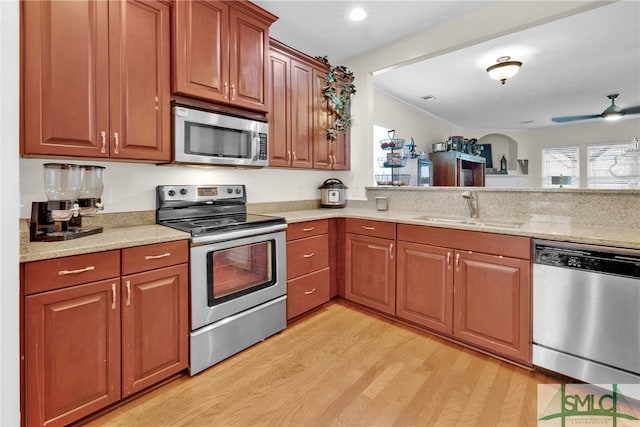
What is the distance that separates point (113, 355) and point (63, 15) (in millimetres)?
1725

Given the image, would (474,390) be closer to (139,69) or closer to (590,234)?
(590,234)

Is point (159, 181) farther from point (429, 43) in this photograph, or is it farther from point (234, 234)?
point (429, 43)

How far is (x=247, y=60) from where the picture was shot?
231 centimetres

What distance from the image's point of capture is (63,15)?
156cm

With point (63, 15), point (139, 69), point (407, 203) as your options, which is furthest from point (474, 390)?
point (63, 15)

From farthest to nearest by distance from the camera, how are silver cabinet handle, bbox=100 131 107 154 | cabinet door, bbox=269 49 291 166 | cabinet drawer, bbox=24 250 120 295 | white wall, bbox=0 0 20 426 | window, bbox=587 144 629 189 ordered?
window, bbox=587 144 629 189, cabinet door, bbox=269 49 291 166, silver cabinet handle, bbox=100 131 107 154, cabinet drawer, bbox=24 250 120 295, white wall, bbox=0 0 20 426

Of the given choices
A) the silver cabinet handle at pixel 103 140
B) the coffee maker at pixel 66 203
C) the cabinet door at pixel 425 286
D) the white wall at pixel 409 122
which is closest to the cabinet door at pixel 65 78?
the silver cabinet handle at pixel 103 140

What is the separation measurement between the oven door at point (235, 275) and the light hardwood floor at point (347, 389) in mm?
353

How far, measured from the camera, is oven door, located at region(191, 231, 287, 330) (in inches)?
73.4

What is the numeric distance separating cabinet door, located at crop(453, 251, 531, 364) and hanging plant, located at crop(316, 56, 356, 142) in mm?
1772

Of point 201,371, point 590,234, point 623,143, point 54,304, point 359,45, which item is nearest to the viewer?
point 54,304

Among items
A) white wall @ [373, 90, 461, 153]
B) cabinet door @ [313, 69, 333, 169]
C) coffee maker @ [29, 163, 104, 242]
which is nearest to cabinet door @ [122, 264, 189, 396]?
coffee maker @ [29, 163, 104, 242]

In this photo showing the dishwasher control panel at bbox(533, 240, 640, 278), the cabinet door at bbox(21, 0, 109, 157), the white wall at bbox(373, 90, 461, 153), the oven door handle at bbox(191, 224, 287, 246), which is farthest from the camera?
the white wall at bbox(373, 90, 461, 153)

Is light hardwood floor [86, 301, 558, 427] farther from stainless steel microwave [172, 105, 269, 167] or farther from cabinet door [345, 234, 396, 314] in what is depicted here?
stainless steel microwave [172, 105, 269, 167]
